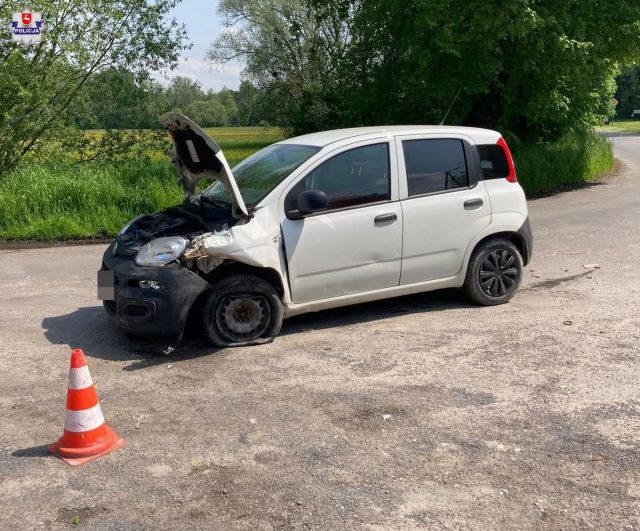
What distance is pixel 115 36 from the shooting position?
14.8m

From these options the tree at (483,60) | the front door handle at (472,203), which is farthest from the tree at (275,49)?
the front door handle at (472,203)

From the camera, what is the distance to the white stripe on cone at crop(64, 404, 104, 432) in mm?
4090

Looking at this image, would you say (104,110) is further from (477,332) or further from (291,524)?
(291,524)

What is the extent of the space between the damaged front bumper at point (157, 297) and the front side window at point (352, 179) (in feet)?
3.83

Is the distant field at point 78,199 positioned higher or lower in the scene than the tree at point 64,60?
lower

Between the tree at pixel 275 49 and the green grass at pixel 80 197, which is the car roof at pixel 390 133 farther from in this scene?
the tree at pixel 275 49

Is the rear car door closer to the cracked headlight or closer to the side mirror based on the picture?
the side mirror

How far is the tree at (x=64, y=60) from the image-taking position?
43.3 feet

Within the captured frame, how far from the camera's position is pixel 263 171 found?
668 cm

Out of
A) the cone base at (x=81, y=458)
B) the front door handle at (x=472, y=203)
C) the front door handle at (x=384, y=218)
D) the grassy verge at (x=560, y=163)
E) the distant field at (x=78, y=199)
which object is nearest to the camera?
the cone base at (x=81, y=458)

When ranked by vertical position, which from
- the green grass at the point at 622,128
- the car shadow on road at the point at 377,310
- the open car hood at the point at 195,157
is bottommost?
the car shadow on road at the point at 377,310

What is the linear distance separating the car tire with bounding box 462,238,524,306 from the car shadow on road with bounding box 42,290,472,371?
0.24m

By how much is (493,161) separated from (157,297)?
3775 mm

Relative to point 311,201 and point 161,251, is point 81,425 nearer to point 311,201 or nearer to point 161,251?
point 161,251
